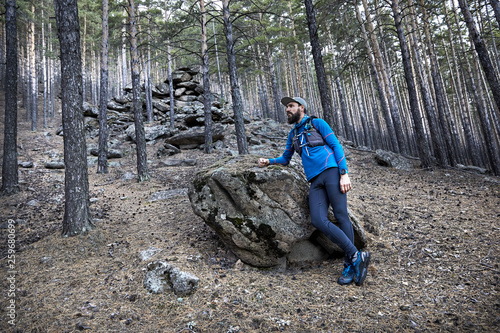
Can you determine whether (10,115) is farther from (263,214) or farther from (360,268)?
(360,268)

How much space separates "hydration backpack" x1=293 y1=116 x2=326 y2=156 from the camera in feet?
11.1

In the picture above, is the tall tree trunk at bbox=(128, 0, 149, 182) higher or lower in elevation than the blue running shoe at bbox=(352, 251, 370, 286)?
higher

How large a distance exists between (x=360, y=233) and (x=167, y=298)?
317cm

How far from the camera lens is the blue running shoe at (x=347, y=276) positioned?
307 cm

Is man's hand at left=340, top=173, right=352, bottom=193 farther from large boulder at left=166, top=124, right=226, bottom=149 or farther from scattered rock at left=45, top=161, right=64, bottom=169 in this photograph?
scattered rock at left=45, top=161, right=64, bottom=169

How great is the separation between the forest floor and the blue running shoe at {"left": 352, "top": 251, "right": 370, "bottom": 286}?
107 millimetres

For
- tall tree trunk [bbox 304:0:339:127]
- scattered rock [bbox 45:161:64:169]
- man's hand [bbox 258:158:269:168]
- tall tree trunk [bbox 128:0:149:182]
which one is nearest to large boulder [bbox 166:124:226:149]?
tall tree trunk [bbox 128:0:149:182]

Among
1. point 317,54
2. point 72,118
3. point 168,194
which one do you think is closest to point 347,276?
point 72,118

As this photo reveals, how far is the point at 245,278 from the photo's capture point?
3324 mm

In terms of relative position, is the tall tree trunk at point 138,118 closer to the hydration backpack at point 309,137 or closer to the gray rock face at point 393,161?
the hydration backpack at point 309,137

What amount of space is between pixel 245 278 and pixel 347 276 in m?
1.44

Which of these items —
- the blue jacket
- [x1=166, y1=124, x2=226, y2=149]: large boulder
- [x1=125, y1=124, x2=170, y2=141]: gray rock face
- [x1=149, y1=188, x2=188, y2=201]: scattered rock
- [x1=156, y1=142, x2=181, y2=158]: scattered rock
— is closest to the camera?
the blue jacket

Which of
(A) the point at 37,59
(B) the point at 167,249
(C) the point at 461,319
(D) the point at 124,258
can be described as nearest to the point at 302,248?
(C) the point at 461,319

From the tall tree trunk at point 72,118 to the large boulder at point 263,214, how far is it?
2.62m
